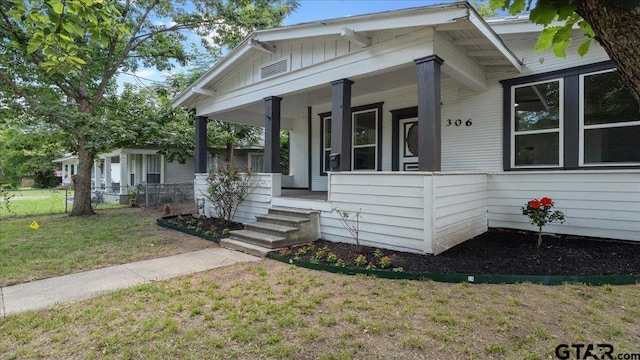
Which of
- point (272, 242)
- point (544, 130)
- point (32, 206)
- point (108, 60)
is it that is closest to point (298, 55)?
point (272, 242)

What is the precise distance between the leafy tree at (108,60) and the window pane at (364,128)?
18.9 feet

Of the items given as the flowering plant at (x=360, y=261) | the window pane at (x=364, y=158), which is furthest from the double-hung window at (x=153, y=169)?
the flowering plant at (x=360, y=261)

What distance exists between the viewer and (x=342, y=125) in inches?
226

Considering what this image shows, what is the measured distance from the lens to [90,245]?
20.4ft

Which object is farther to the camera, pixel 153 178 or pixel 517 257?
pixel 153 178

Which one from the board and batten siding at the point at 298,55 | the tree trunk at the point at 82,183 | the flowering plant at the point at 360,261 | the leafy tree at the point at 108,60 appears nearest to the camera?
the flowering plant at the point at 360,261

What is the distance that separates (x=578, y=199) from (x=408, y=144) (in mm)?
3348

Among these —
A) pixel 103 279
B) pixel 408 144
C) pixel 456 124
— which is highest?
pixel 456 124

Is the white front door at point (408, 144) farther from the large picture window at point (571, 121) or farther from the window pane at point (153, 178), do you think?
the window pane at point (153, 178)

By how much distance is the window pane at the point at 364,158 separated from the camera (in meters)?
8.36

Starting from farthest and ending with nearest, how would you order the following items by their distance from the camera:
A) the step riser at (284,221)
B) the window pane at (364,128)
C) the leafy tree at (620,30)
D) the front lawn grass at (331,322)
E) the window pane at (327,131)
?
the window pane at (327,131) → the window pane at (364,128) → the step riser at (284,221) → the front lawn grass at (331,322) → the leafy tree at (620,30)

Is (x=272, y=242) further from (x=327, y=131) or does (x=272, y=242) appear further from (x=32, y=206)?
(x=32, y=206)

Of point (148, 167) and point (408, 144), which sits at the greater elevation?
point (408, 144)

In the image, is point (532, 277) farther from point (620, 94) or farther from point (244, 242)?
point (244, 242)
